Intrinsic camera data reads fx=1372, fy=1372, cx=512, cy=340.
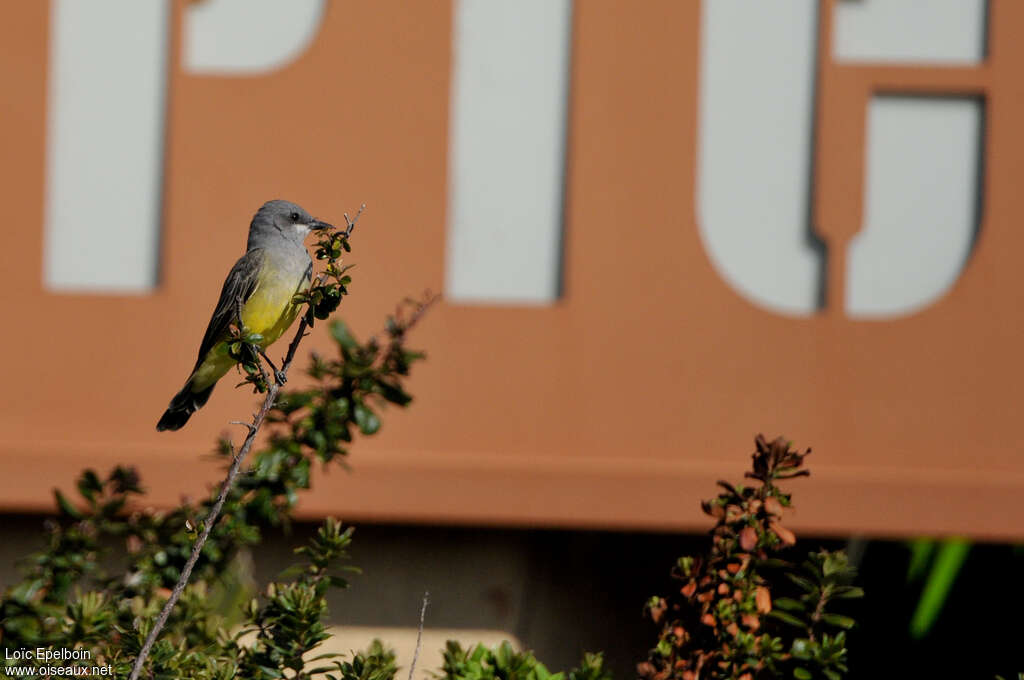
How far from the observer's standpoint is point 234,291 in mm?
4121

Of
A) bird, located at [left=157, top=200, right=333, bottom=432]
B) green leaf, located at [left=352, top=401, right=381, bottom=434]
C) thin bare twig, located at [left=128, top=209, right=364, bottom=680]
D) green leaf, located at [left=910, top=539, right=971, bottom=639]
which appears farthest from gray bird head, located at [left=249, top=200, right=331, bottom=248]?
green leaf, located at [left=910, top=539, right=971, bottom=639]

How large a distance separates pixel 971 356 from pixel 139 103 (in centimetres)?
352

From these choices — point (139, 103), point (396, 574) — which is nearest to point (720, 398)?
point (396, 574)

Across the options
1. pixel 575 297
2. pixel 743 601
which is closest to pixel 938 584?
pixel 575 297

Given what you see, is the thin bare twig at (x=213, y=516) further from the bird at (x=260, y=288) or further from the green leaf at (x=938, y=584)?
the green leaf at (x=938, y=584)

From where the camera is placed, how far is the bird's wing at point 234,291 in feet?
13.3

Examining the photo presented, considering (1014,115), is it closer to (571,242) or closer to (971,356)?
(971,356)

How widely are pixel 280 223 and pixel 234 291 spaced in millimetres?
267

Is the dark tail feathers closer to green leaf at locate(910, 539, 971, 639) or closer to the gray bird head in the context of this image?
the gray bird head

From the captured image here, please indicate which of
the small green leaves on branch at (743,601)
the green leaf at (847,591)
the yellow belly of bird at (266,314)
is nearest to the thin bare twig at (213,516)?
the small green leaves on branch at (743,601)

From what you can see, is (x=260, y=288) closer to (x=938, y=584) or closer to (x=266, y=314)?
(x=266, y=314)

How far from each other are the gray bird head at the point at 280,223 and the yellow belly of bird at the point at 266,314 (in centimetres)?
24

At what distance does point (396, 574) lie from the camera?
5512mm

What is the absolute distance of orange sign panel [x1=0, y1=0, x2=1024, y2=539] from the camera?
17.7ft
